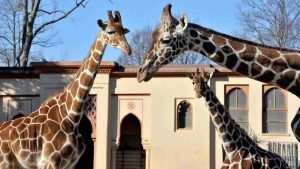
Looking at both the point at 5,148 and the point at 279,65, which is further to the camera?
the point at 5,148

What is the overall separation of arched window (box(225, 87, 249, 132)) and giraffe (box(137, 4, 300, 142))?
1531cm

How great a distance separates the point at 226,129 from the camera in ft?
37.1

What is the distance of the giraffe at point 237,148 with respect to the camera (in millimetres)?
10711

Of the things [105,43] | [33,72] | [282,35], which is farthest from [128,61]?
[105,43]

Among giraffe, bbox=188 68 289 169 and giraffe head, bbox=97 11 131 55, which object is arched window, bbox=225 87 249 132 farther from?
giraffe head, bbox=97 11 131 55

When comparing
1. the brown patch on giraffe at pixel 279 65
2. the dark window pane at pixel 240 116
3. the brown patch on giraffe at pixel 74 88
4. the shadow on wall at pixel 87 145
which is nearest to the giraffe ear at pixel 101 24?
the brown patch on giraffe at pixel 74 88

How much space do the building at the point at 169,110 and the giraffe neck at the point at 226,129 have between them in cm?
1012

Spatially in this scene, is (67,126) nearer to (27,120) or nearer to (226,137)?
(27,120)

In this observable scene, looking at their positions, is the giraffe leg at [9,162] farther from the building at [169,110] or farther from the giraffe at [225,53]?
the building at [169,110]

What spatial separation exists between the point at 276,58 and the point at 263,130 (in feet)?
50.5

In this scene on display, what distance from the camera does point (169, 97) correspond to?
22.6 meters

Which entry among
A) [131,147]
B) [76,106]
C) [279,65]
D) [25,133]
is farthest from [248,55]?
[131,147]

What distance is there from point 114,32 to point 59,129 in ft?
5.26

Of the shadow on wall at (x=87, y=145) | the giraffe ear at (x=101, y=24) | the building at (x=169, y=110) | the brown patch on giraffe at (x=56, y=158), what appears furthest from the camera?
the shadow on wall at (x=87, y=145)
